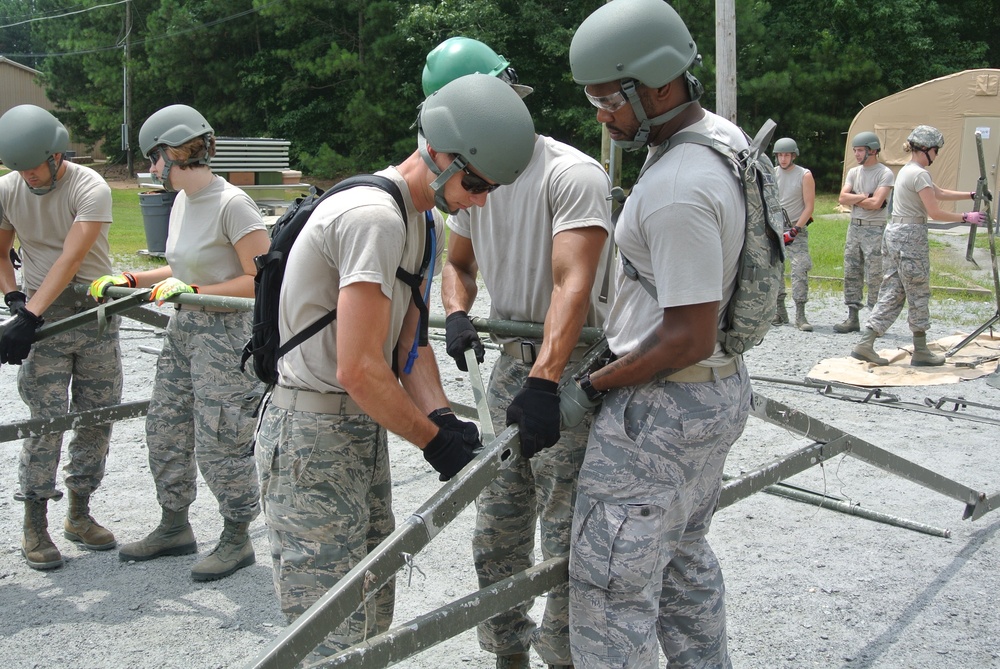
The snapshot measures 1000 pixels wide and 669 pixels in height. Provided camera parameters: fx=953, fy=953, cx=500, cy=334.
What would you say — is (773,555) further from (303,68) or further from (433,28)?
(303,68)

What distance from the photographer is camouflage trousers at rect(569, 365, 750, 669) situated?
110 inches

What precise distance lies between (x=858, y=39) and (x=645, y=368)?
35682mm

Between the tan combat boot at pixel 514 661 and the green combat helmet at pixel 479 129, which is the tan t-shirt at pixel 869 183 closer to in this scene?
the tan combat boot at pixel 514 661

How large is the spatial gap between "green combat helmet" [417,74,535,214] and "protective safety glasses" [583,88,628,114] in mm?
249

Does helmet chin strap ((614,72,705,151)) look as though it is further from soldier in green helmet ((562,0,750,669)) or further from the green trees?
the green trees

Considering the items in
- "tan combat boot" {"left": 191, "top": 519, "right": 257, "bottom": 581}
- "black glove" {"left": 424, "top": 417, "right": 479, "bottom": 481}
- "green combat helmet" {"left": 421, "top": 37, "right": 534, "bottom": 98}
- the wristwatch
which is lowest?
"tan combat boot" {"left": 191, "top": 519, "right": 257, "bottom": 581}

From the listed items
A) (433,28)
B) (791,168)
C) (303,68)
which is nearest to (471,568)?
(791,168)

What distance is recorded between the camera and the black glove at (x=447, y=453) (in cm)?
283

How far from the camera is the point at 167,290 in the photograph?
422cm

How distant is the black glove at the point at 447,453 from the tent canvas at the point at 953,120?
23320 millimetres

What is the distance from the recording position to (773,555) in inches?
182

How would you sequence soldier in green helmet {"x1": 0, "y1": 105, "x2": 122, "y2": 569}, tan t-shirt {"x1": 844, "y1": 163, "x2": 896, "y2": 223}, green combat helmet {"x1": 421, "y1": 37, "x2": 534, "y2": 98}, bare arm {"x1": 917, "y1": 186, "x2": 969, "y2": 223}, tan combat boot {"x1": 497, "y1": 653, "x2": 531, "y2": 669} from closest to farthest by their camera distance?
green combat helmet {"x1": 421, "y1": 37, "x2": 534, "y2": 98}
tan combat boot {"x1": 497, "y1": 653, "x2": 531, "y2": 669}
soldier in green helmet {"x1": 0, "y1": 105, "x2": 122, "y2": 569}
bare arm {"x1": 917, "y1": 186, "x2": 969, "y2": 223}
tan t-shirt {"x1": 844, "y1": 163, "x2": 896, "y2": 223}

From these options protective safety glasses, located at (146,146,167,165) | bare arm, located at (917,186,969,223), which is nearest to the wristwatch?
protective safety glasses, located at (146,146,167,165)

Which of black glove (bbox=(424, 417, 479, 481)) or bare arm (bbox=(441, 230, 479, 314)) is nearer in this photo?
black glove (bbox=(424, 417, 479, 481))
